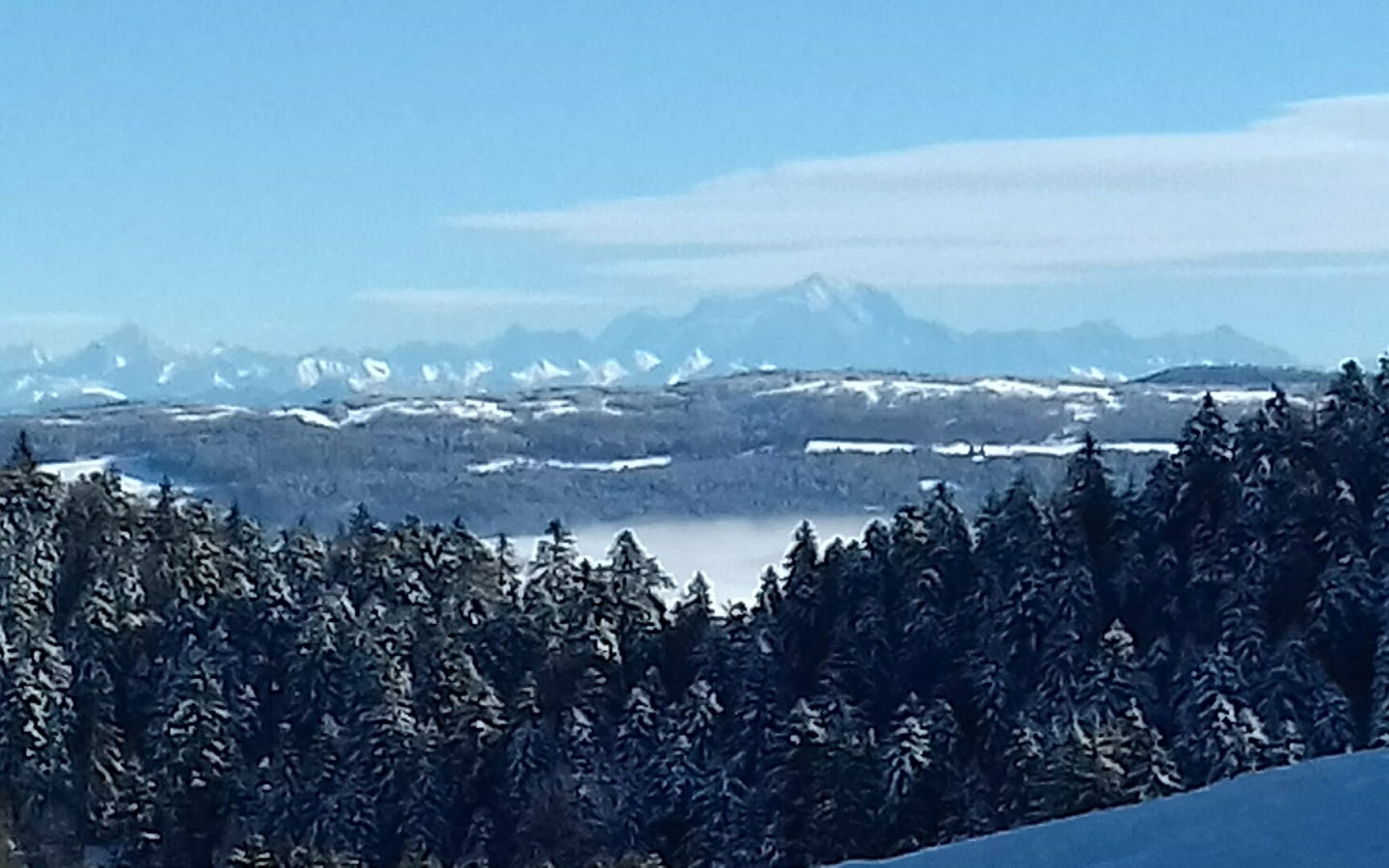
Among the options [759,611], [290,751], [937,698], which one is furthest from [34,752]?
[937,698]

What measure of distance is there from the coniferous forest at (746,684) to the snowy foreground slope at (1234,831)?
34765mm

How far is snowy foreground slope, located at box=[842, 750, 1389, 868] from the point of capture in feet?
42.1

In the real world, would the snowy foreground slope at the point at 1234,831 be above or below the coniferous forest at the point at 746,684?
above

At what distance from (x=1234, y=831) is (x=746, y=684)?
5103 centimetres

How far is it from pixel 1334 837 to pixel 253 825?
5504cm

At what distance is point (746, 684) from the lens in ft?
210

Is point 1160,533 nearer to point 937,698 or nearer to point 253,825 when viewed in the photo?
point 937,698

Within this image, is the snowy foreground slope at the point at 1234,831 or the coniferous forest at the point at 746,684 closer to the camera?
the snowy foreground slope at the point at 1234,831

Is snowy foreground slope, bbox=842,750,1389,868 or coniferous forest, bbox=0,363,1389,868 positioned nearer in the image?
snowy foreground slope, bbox=842,750,1389,868

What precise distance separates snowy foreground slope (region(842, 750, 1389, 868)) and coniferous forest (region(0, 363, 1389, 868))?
3477 centimetres

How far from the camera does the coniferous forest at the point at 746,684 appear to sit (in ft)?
184

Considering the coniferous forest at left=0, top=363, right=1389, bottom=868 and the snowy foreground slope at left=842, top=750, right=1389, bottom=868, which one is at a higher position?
the snowy foreground slope at left=842, top=750, right=1389, bottom=868

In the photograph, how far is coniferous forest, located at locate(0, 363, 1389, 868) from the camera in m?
56.1

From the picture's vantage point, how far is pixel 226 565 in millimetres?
80500
